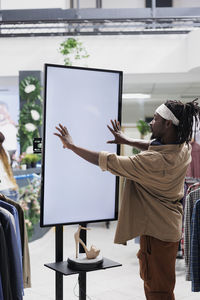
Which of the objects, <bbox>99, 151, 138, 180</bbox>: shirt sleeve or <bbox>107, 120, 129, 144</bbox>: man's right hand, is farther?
<bbox>107, 120, 129, 144</bbox>: man's right hand

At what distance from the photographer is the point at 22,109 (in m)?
7.52

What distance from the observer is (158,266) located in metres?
2.75

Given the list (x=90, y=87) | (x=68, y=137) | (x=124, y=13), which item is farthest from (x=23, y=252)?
(x=124, y=13)

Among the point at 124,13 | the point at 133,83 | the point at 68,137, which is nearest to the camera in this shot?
the point at 68,137

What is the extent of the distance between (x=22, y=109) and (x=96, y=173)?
4852mm

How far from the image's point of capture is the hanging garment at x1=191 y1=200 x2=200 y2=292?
→ 315 cm

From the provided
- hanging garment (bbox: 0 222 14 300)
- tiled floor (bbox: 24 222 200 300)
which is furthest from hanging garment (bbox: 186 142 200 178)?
hanging garment (bbox: 0 222 14 300)

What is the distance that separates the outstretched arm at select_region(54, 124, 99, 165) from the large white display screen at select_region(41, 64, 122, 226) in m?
0.14

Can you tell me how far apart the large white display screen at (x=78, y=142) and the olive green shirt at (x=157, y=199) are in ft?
0.83

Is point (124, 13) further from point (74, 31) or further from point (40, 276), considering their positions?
point (40, 276)

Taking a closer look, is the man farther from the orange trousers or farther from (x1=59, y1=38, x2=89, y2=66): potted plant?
(x1=59, y1=38, x2=89, y2=66): potted plant

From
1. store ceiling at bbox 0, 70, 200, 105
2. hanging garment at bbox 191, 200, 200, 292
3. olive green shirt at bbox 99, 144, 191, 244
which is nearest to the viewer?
olive green shirt at bbox 99, 144, 191, 244

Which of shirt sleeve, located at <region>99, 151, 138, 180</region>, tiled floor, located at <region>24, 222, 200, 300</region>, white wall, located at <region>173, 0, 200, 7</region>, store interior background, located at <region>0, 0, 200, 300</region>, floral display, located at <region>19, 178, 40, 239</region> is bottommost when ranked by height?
tiled floor, located at <region>24, 222, 200, 300</region>

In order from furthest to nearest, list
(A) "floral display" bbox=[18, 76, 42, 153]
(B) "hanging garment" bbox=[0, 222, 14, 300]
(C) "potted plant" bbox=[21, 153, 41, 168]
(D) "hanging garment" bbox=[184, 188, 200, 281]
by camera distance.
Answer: (A) "floral display" bbox=[18, 76, 42, 153]
(C) "potted plant" bbox=[21, 153, 41, 168]
(D) "hanging garment" bbox=[184, 188, 200, 281]
(B) "hanging garment" bbox=[0, 222, 14, 300]
